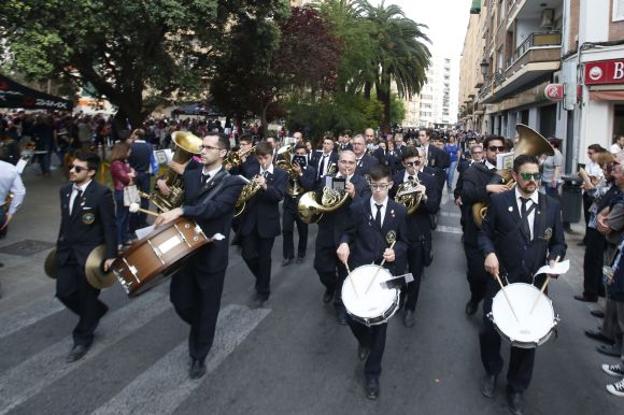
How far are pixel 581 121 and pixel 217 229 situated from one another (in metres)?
15.2

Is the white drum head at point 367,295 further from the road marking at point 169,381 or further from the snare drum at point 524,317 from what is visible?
the road marking at point 169,381

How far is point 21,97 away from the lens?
16281 millimetres

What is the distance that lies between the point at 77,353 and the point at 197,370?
4.03ft

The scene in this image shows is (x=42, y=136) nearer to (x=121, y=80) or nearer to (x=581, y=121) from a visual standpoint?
(x=121, y=80)

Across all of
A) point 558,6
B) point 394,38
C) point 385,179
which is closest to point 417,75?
point 394,38

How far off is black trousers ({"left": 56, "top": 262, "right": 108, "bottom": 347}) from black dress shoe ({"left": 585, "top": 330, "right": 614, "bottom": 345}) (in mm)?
5212

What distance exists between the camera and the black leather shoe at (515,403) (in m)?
4.03

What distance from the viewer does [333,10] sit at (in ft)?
87.8

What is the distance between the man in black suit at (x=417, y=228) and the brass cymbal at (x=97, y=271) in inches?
128

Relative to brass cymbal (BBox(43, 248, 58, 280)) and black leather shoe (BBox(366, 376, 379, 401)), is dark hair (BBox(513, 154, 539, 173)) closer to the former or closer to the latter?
black leather shoe (BBox(366, 376, 379, 401))

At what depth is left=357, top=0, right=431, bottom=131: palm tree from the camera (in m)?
31.1

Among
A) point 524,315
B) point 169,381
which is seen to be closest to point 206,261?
point 169,381

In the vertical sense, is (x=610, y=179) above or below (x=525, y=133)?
below

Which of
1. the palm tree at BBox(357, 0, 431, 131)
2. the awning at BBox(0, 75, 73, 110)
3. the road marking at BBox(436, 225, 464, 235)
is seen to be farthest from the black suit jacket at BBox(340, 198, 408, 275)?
the palm tree at BBox(357, 0, 431, 131)
